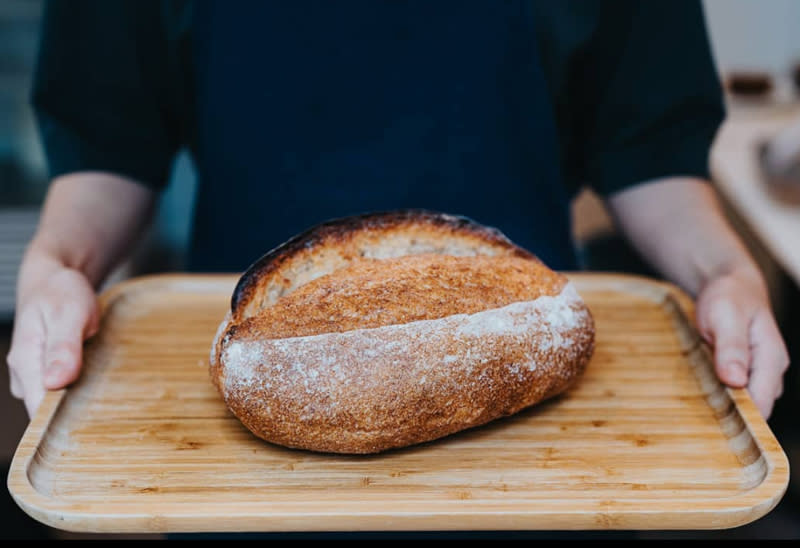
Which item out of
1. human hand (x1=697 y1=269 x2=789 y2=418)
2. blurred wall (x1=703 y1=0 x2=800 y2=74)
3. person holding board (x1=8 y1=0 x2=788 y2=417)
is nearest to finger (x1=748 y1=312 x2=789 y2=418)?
human hand (x1=697 y1=269 x2=789 y2=418)

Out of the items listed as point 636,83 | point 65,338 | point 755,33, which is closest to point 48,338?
point 65,338

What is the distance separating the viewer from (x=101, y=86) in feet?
4.44

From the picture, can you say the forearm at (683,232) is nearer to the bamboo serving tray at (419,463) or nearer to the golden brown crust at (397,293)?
the bamboo serving tray at (419,463)

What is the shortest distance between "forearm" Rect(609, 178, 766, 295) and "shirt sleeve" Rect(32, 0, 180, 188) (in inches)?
33.1

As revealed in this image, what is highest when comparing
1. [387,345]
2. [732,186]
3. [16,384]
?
[387,345]

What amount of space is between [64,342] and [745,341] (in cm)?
89

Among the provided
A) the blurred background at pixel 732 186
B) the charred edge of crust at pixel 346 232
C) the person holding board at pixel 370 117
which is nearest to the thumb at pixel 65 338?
the person holding board at pixel 370 117

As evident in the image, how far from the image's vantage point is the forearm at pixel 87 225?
4.00 feet

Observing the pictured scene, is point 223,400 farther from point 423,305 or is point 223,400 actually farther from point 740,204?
point 740,204

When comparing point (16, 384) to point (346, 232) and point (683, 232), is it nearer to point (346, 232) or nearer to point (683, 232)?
point (346, 232)

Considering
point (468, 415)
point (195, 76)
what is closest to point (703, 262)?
point (468, 415)

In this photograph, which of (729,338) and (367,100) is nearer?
(729,338)

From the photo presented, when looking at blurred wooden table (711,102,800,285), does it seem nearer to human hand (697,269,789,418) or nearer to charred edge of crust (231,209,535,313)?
human hand (697,269,789,418)

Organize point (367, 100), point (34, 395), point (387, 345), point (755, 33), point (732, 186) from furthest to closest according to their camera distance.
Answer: point (755, 33)
point (732, 186)
point (367, 100)
point (34, 395)
point (387, 345)
